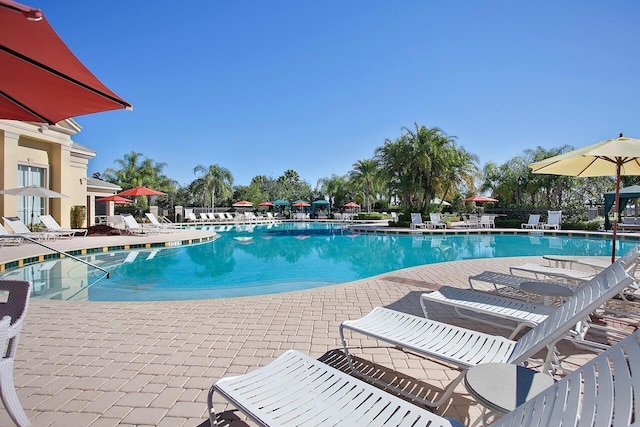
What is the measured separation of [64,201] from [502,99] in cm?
2083

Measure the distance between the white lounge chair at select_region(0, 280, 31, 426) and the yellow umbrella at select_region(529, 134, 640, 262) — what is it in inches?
217

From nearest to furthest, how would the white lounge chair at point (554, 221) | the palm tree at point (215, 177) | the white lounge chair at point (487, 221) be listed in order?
the white lounge chair at point (554, 221) → the white lounge chair at point (487, 221) → the palm tree at point (215, 177)

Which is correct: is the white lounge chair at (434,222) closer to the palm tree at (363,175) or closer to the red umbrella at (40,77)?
the palm tree at (363,175)

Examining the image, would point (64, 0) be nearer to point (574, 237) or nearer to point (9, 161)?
point (9, 161)

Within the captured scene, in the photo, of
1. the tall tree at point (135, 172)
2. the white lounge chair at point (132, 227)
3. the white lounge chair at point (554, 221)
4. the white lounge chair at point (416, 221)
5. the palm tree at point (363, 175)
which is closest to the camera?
the white lounge chair at point (132, 227)

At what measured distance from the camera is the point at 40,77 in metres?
2.34

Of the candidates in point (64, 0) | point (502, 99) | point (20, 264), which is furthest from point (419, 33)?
point (20, 264)

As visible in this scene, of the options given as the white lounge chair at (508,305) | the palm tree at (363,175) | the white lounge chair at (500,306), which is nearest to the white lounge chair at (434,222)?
the palm tree at (363,175)

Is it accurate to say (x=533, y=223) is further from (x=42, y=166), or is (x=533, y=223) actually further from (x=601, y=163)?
(x=42, y=166)

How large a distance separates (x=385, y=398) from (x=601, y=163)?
5956 millimetres

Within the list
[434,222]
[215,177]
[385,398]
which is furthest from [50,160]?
[434,222]

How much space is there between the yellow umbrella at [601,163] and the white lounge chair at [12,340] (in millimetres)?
5514

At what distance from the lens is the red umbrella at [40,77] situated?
1.81m

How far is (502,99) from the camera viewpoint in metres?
15.5
